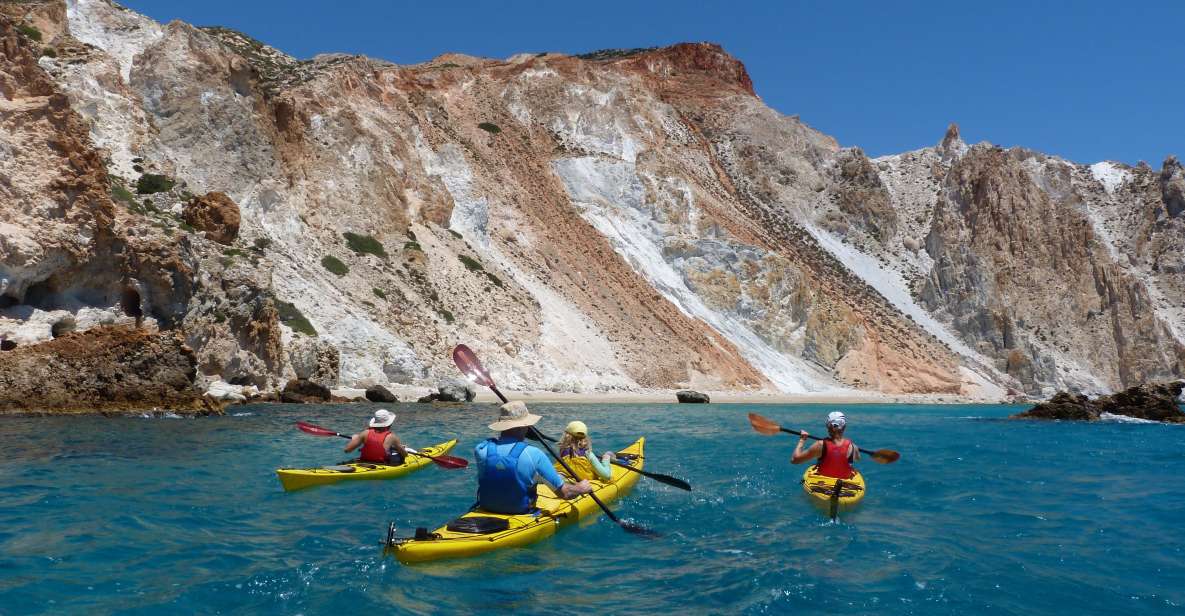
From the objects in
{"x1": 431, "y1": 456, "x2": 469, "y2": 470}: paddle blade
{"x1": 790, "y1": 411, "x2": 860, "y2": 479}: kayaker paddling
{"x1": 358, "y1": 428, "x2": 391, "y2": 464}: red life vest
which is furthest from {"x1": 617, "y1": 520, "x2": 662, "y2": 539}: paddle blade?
{"x1": 358, "y1": 428, "x2": 391, "y2": 464}: red life vest

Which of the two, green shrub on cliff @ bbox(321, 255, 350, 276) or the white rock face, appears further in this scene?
green shrub on cliff @ bbox(321, 255, 350, 276)

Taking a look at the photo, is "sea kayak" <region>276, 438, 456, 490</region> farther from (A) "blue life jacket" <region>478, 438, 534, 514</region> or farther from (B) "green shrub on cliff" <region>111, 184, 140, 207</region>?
(B) "green shrub on cliff" <region>111, 184, 140, 207</region>

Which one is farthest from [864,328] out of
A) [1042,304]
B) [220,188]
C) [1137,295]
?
[220,188]

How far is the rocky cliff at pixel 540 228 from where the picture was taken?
25391 millimetres

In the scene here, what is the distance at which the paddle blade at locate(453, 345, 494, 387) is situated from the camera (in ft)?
43.9

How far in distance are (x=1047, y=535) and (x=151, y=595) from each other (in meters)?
10.4

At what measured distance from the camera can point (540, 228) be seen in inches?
2013

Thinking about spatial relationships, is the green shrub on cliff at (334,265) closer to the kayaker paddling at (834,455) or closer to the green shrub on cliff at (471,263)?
the green shrub on cliff at (471,263)

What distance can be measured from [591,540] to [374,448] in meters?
5.33

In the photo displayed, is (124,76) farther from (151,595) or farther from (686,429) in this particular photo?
(151,595)

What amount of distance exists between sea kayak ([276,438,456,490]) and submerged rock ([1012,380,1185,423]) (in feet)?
92.9

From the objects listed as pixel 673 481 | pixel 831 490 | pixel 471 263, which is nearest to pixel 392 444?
pixel 673 481

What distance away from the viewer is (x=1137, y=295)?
68062 mm

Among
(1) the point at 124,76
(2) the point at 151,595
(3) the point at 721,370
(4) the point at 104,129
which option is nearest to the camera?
(2) the point at 151,595
